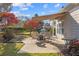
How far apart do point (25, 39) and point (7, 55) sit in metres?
0.24

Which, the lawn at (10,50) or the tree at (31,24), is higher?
the tree at (31,24)

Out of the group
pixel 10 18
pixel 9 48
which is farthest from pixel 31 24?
pixel 9 48

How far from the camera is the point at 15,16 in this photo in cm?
233

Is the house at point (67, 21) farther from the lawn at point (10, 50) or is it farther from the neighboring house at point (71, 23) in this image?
Result: the lawn at point (10, 50)

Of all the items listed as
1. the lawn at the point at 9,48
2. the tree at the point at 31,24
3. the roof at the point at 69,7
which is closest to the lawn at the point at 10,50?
the lawn at the point at 9,48

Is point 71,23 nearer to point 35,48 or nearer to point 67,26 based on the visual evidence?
point 67,26

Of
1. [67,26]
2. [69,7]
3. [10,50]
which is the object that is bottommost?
[10,50]

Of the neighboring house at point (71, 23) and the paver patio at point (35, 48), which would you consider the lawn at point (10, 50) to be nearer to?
the paver patio at point (35, 48)

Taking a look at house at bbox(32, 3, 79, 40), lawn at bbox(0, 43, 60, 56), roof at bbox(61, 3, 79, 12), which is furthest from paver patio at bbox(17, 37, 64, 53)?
roof at bbox(61, 3, 79, 12)

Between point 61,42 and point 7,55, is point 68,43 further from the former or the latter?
point 7,55

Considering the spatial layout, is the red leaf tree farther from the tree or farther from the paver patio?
the paver patio

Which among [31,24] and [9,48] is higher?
[31,24]

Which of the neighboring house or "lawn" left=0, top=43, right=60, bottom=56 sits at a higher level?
the neighboring house

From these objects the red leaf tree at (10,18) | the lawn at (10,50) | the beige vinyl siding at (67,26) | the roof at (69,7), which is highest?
the roof at (69,7)
